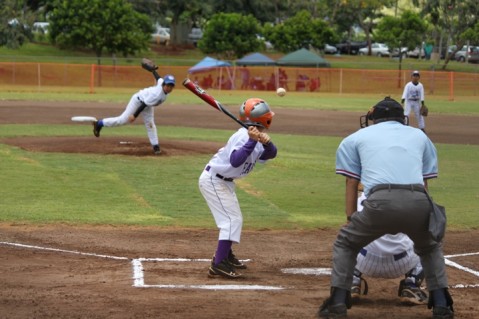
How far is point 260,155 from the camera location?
29.3 feet

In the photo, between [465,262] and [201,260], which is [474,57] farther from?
[201,260]

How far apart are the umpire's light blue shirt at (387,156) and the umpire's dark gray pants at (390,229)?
15 cm

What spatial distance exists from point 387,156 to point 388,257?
1117 mm

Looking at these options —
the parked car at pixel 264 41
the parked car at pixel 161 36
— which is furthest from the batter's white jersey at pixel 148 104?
the parked car at pixel 161 36

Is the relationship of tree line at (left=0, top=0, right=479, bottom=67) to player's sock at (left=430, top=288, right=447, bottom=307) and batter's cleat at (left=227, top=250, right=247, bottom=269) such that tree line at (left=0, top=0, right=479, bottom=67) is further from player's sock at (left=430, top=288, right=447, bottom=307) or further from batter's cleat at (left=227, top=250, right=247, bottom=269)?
player's sock at (left=430, top=288, right=447, bottom=307)

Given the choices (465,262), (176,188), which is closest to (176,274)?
(465,262)

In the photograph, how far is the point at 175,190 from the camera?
1586 cm

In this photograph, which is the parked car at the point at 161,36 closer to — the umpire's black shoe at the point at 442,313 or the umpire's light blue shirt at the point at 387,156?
the umpire's light blue shirt at the point at 387,156

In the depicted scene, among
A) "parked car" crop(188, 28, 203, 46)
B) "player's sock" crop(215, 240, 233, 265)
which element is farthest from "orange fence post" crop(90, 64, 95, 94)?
"player's sock" crop(215, 240, 233, 265)

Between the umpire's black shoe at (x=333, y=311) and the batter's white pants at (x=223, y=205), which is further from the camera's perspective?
the batter's white pants at (x=223, y=205)

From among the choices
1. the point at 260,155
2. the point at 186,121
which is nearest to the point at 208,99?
the point at 260,155

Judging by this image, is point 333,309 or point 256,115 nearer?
point 333,309

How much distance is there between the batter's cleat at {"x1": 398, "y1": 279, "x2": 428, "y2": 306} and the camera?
787 centimetres

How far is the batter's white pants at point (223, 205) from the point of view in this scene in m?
9.02
